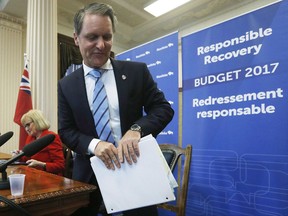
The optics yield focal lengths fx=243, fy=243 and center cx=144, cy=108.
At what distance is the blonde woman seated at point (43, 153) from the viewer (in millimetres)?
2029

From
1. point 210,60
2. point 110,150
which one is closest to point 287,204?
point 210,60

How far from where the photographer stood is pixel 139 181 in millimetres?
718

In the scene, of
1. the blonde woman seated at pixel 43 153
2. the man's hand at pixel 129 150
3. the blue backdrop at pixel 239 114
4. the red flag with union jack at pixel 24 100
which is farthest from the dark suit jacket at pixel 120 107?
the red flag with union jack at pixel 24 100

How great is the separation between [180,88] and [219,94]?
1.60 feet

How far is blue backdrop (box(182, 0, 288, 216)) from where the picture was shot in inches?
62.7

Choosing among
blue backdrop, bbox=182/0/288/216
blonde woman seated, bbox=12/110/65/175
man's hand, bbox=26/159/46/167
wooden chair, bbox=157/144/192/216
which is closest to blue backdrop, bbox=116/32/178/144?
blue backdrop, bbox=182/0/288/216

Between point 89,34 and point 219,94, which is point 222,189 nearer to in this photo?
point 219,94

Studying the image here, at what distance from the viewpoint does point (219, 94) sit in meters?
1.91

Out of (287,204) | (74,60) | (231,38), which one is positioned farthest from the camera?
(74,60)

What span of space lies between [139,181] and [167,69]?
5.98 ft

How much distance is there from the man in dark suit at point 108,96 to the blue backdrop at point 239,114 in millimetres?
990

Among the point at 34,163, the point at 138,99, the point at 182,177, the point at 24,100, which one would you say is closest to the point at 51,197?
the point at 138,99

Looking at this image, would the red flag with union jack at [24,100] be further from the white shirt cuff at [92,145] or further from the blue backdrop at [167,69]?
the white shirt cuff at [92,145]

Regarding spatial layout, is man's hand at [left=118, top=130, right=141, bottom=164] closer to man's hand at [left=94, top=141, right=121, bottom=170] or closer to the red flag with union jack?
man's hand at [left=94, top=141, right=121, bottom=170]
